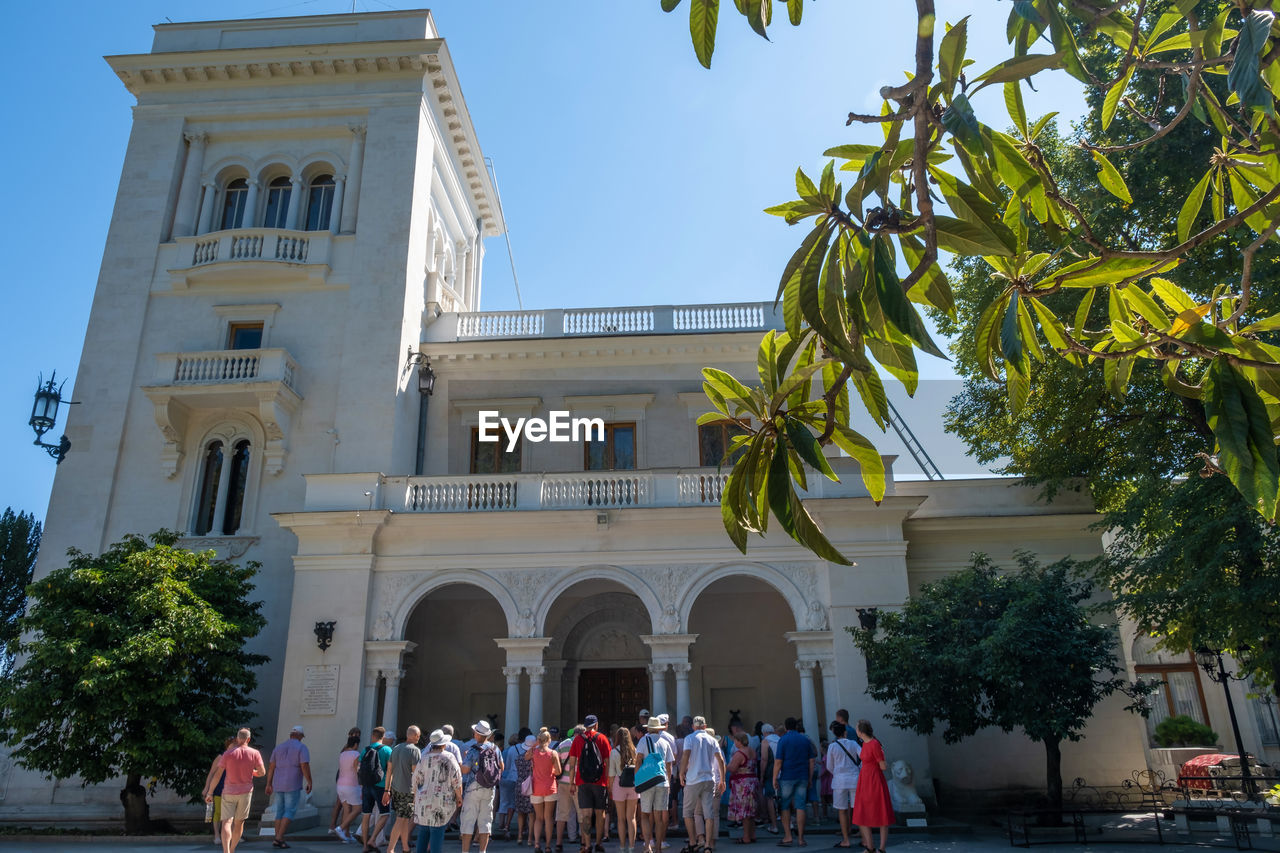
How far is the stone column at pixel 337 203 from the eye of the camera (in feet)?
75.7

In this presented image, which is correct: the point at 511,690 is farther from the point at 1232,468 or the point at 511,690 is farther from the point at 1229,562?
Result: the point at 1232,468

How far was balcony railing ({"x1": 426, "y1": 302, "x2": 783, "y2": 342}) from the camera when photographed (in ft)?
76.5

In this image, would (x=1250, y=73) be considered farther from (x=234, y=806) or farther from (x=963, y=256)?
(x=234, y=806)

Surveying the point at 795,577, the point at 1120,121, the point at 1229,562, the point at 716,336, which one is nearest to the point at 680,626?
the point at 795,577

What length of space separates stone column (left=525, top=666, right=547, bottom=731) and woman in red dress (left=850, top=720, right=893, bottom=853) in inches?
285

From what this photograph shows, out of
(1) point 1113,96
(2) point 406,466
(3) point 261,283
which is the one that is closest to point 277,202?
(3) point 261,283

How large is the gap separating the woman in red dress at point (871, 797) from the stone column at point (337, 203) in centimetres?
1796

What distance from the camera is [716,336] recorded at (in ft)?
73.6

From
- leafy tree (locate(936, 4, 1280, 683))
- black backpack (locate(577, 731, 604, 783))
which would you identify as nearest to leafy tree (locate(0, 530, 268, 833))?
black backpack (locate(577, 731, 604, 783))

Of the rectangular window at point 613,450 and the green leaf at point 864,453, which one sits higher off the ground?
the rectangular window at point 613,450

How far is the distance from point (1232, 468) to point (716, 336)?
20.0 m

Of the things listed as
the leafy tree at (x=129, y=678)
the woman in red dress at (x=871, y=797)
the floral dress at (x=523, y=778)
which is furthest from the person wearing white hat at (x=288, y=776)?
the woman in red dress at (x=871, y=797)

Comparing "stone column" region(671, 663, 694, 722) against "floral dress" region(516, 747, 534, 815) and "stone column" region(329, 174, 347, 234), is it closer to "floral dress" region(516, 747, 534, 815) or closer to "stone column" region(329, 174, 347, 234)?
"floral dress" region(516, 747, 534, 815)

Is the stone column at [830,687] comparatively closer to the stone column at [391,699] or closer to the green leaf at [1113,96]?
the stone column at [391,699]
